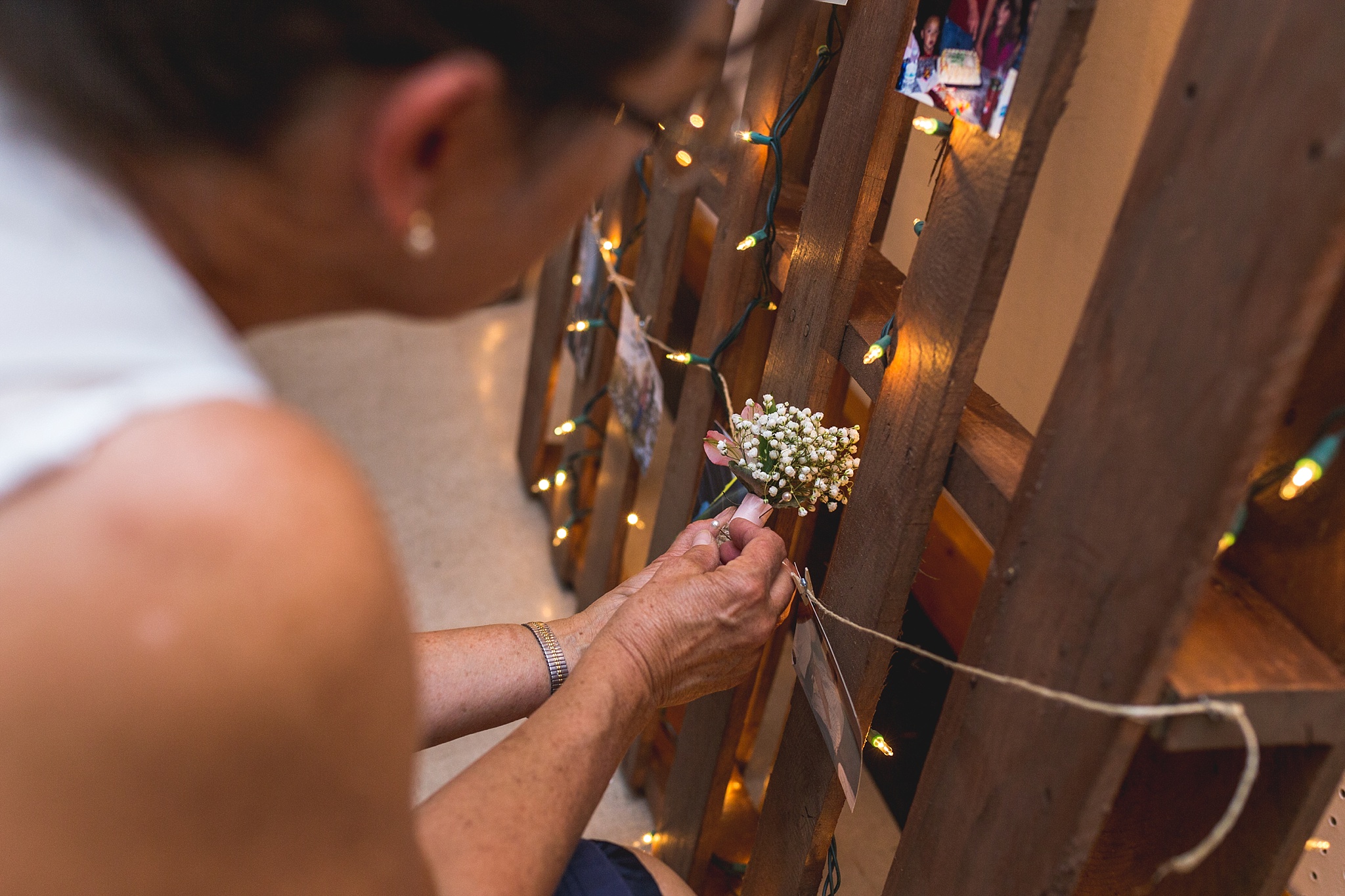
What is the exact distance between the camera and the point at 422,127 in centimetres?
57

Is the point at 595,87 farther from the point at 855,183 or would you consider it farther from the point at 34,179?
the point at 855,183

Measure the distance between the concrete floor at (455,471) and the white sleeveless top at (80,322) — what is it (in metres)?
1.50

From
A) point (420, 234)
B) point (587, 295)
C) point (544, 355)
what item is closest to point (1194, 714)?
point (420, 234)

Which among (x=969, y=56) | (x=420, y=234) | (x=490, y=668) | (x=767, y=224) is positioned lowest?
(x=490, y=668)

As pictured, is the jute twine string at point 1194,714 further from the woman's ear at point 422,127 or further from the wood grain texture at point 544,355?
the wood grain texture at point 544,355

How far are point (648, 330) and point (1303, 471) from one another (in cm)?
128

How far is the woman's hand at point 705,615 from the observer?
107cm

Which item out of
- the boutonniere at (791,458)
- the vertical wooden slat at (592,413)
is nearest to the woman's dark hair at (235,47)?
the boutonniere at (791,458)

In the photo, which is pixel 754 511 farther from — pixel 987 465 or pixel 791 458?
pixel 987 465

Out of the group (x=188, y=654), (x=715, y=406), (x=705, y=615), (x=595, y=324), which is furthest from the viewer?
(x=595, y=324)

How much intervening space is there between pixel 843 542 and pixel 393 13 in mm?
779

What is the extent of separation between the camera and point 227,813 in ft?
1.80

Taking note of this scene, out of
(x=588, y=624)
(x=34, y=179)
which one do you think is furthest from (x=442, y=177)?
(x=588, y=624)

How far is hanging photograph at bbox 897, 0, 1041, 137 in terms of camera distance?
2.84 ft
